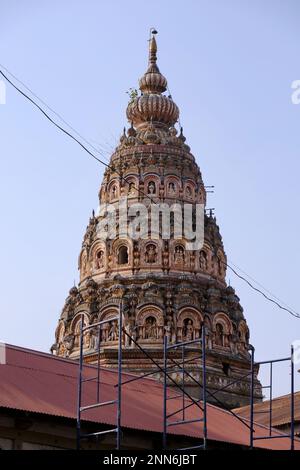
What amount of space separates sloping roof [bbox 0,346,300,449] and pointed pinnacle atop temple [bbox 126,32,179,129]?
35.2m

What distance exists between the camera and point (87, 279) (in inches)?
2377

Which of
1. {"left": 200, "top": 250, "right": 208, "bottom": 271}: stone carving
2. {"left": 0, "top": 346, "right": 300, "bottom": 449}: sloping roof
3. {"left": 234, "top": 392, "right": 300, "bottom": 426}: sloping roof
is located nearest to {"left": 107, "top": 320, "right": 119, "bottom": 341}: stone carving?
{"left": 200, "top": 250, "right": 208, "bottom": 271}: stone carving

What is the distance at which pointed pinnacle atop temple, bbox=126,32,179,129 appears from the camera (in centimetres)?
6456

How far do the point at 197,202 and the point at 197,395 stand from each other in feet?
47.7

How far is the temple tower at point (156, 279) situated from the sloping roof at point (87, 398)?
859 inches

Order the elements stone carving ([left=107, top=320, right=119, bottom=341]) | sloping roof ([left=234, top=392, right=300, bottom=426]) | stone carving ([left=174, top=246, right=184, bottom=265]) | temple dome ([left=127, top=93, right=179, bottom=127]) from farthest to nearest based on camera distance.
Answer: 1. temple dome ([left=127, top=93, right=179, bottom=127])
2. stone carving ([left=174, top=246, right=184, bottom=265])
3. stone carving ([left=107, top=320, right=119, bottom=341])
4. sloping roof ([left=234, top=392, right=300, bottom=426])

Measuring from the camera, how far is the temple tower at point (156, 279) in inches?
2181

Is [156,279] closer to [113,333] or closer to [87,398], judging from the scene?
[113,333]

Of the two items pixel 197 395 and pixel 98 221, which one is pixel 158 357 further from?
pixel 98 221

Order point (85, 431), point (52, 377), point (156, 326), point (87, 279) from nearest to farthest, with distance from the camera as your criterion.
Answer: point (85, 431), point (52, 377), point (156, 326), point (87, 279)

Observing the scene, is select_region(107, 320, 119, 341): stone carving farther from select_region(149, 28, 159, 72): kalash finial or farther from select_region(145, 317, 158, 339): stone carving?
select_region(149, 28, 159, 72): kalash finial

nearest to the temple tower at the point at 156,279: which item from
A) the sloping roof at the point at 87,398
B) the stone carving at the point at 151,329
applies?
the stone carving at the point at 151,329
